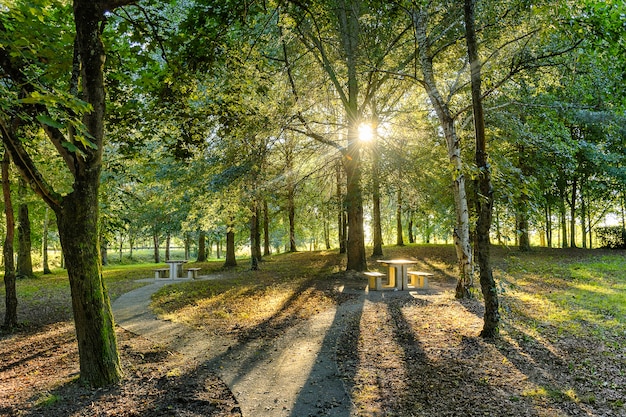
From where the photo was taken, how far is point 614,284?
11.0 m

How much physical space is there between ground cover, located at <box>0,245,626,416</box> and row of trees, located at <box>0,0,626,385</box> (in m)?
0.67

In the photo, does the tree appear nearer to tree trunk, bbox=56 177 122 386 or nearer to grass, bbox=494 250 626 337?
tree trunk, bbox=56 177 122 386

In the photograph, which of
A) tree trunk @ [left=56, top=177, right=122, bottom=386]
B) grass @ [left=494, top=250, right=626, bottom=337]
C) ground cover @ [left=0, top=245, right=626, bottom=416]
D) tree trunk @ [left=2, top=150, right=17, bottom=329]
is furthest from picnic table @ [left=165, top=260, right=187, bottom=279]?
tree trunk @ [left=56, top=177, right=122, bottom=386]

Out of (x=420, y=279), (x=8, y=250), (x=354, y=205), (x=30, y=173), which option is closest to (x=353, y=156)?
(x=354, y=205)

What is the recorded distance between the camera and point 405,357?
5.63 metres

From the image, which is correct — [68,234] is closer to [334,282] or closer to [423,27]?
[423,27]

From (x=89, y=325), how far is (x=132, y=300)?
733cm

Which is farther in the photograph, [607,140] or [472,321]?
[607,140]

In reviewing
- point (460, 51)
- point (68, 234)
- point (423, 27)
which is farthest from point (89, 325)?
point (460, 51)

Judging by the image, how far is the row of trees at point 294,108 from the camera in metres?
4.84

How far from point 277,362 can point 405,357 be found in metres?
1.78

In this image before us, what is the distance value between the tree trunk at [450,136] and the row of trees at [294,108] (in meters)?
0.04

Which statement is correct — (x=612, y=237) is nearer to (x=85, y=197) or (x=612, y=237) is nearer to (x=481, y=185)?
(x=481, y=185)

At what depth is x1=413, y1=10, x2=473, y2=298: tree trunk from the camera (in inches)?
332
